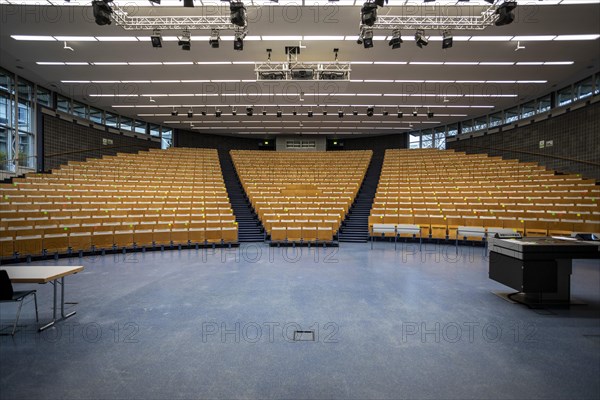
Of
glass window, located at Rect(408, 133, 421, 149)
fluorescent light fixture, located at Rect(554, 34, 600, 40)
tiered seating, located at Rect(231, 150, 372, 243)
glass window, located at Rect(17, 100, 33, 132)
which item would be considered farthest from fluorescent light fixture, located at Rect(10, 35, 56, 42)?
glass window, located at Rect(408, 133, 421, 149)

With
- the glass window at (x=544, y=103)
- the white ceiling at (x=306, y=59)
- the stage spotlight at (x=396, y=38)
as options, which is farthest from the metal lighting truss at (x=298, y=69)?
the glass window at (x=544, y=103)

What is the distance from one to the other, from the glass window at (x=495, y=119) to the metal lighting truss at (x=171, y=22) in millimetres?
12076

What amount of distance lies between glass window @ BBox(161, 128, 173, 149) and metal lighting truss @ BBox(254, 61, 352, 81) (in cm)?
1035

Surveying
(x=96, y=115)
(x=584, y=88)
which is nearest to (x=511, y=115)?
(x=584, y=88)

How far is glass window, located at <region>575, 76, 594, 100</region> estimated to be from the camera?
907cm

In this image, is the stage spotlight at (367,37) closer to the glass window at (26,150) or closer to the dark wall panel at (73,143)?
the glass window at (26,150)

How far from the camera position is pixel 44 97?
32.8 ft

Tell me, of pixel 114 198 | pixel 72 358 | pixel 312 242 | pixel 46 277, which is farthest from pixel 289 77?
pixel 72 358

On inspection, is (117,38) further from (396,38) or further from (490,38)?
(490,38)

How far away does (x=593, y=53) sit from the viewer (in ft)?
23.3

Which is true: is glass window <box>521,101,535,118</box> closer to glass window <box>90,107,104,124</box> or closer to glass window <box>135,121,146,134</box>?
glass window <box>135,121,146,134</box>

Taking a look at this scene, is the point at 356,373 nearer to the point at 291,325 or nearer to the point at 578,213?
the point at 291,325

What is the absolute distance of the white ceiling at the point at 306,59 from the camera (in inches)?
223

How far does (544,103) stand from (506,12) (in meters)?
8.39
